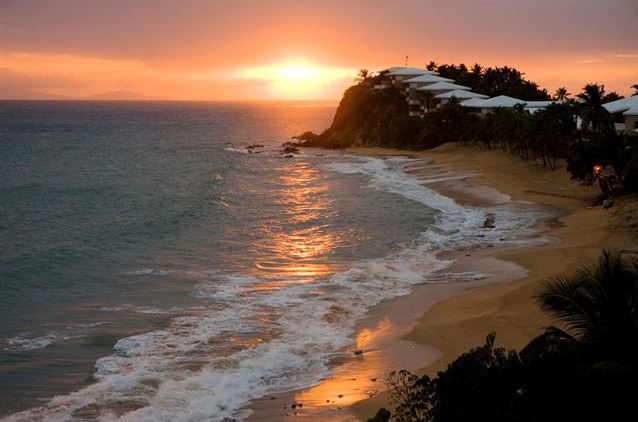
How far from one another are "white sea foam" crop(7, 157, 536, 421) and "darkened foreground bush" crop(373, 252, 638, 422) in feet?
21.6

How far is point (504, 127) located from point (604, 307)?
5468 centimetres

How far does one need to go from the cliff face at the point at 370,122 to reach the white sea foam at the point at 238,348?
2322 inches

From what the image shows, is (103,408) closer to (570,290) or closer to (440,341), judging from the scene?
(440,341)

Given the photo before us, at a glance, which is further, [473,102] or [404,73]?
[404,73]

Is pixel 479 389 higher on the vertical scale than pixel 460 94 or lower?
lower

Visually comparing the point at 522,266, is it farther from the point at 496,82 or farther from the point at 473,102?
the point at 496,82

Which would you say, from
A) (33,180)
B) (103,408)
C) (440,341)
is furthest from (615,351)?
(33,180)

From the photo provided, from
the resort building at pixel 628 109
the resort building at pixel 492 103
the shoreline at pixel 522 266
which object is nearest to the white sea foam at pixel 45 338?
the shoreline at pixel 522 266

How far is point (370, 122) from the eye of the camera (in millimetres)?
99500

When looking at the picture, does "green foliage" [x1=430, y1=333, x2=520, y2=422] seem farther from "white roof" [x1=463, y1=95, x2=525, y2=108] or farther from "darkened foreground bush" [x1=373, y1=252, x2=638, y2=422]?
"white roof" [x1=463, y1=95, x2=525, y2=108]

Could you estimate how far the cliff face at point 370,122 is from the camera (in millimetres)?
90062

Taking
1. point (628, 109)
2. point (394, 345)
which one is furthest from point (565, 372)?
point (628, 109)

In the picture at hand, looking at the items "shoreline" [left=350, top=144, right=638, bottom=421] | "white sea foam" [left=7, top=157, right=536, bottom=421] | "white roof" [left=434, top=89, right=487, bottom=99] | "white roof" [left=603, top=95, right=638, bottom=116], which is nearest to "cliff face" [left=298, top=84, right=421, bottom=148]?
"white roof" [left=434, top=89, right=487, bottom=99]

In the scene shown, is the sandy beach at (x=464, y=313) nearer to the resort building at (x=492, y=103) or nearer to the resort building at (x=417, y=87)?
the resort building at (x=492, y=103)
